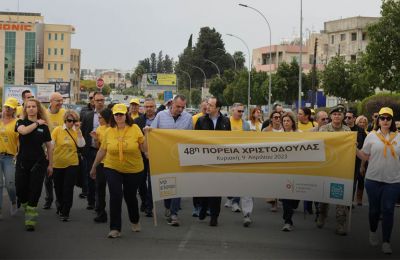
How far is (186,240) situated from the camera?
9.33 m

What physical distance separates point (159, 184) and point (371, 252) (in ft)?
10.3

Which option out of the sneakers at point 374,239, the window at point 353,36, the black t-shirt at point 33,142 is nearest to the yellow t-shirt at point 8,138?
the black t-shirt at point 33,142

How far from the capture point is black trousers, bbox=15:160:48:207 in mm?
10016

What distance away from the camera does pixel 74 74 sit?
15650cm

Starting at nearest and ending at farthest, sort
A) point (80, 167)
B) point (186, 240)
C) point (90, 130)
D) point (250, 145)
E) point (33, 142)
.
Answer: point (186, 240) < point (33, 142) < point (250, 145) < point (90, 130) < point (80, 167)

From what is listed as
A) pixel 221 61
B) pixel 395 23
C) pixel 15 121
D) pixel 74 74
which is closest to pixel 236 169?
pixel 15 121

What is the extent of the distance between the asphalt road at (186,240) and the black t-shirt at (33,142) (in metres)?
1.02

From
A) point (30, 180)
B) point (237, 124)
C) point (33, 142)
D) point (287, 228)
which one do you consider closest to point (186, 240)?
point (287, 228)

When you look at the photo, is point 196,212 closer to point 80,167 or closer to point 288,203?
point 288,203

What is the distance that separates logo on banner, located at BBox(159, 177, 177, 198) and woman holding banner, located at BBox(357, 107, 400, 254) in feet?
9.09

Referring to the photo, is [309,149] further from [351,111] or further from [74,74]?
[74,74]

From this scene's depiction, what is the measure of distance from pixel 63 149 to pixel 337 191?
4.19 metres

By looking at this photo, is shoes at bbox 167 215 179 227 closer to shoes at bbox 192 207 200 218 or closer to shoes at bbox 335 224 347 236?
shoes at bbox 192 207 200 218

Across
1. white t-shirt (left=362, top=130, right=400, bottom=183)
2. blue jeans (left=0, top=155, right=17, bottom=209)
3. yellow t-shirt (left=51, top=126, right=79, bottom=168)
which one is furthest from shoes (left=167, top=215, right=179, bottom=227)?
white t-shirt (left=362, top=130, right=400, bottom=183)
